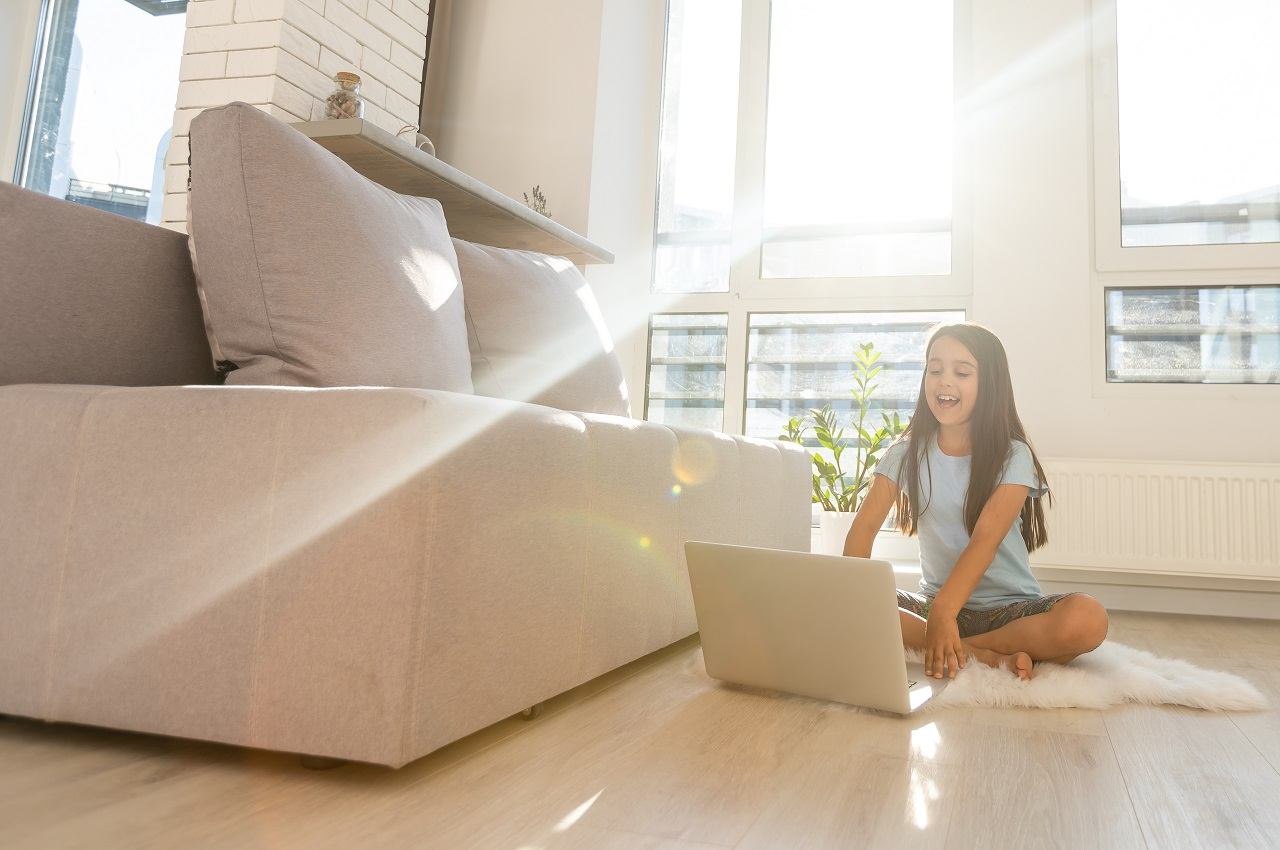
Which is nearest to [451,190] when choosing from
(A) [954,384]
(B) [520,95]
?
(B) [520,95]

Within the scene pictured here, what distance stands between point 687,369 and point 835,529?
105 cm

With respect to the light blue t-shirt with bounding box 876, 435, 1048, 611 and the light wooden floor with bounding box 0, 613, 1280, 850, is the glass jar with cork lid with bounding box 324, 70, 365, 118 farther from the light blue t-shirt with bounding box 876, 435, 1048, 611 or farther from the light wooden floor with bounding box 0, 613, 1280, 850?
the light wooden floor with bounding box 0, 613, 1280, 850

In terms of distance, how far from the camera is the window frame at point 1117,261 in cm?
308

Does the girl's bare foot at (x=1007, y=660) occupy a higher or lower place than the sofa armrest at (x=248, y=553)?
lower

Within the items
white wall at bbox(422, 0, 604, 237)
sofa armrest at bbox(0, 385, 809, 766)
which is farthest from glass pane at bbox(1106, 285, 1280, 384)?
sofa armrest at bbox(0, 385, 809, 766)

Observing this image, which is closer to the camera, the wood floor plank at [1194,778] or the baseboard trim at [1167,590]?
the wood floor plank at [1194,778]

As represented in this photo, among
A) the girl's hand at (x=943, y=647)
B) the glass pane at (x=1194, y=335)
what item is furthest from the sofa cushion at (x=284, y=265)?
the glass pane at (x=1194, y=335)

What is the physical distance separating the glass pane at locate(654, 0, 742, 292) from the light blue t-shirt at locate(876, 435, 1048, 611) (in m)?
2.10

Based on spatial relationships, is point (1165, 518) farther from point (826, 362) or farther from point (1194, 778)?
point (1194, 778)

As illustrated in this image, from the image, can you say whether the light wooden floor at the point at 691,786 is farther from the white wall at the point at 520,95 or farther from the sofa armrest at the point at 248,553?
the white wall at the point at 520,95

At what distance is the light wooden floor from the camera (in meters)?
0.83

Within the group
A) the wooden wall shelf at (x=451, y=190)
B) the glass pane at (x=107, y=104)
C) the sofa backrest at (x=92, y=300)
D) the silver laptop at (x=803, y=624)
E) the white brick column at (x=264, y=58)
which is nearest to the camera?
the sofa backrest at (x=92, y=300)

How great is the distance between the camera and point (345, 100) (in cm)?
261

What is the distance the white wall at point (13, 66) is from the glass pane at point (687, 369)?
325 centimetres
